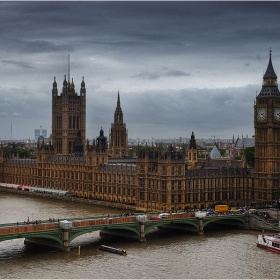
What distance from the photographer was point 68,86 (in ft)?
619

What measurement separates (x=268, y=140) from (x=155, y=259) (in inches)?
1748

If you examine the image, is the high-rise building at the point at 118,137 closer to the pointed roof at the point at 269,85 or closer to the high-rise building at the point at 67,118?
the high-rise building at the point at 67,118

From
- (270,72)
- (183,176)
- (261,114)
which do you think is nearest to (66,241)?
(183,176)

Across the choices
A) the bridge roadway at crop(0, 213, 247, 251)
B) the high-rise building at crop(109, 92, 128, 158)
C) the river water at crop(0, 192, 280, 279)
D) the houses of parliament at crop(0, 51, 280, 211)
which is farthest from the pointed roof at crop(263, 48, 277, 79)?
the high-rise building at crop(109, 92, 128, 158)

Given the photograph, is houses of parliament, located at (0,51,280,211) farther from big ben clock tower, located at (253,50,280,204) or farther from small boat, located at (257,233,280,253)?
small boat, located at (257,233,280,253)

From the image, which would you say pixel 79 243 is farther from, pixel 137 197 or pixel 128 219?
pixel 137 197

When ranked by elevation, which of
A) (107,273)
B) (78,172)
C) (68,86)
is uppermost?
(68,86)

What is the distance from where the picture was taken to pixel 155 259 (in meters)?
68.6

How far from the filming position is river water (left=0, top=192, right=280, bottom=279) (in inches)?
2459

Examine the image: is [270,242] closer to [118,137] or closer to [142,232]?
[142,232]

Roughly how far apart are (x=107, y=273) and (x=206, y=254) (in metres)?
13.5

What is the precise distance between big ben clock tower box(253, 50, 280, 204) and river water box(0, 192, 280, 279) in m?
22.7

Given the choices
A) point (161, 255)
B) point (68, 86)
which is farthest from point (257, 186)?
point (68, 86)

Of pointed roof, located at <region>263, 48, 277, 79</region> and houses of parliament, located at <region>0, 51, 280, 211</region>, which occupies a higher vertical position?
pointed roof, located at <region>263, 48, 277, 79</region>
